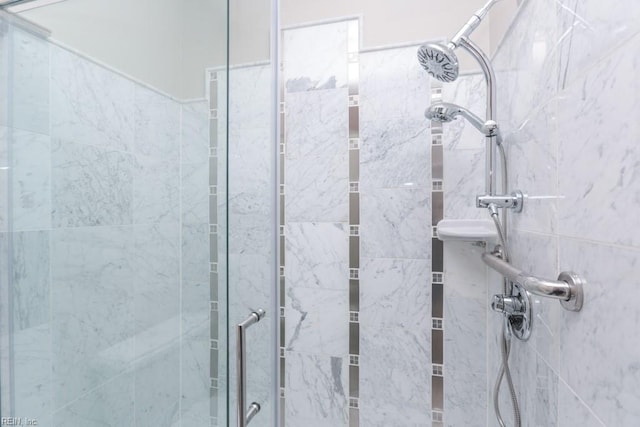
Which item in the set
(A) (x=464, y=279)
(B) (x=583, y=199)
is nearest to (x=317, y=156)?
(A) (x=464, y=279)

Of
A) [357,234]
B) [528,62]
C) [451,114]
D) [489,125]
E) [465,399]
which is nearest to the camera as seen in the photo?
[528,62]

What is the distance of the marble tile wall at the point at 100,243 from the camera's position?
617 millimetres

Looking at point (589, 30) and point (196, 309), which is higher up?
point (589, 30)

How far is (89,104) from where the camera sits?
671 millimetres

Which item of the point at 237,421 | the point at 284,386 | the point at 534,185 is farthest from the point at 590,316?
the point at 284,386

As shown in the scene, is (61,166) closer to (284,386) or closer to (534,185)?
(534,185)

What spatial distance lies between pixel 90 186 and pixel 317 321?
1074mm

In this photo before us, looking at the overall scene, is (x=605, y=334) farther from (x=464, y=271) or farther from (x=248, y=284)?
(x=464, y=271)

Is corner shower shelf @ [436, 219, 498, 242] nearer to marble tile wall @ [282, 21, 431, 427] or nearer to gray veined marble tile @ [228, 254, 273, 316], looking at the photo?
marble tile wall @ [282, 21, 431, 427]

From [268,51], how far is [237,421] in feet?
2.93

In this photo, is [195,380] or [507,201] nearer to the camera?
[195,380]

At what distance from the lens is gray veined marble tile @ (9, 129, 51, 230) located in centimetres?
61

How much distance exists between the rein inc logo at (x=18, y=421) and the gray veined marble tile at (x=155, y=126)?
543 mm

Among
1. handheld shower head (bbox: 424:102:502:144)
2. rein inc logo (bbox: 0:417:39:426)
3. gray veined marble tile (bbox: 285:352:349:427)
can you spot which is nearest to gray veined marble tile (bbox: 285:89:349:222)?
handheld shower head (bbox: 424:102:502:144)
